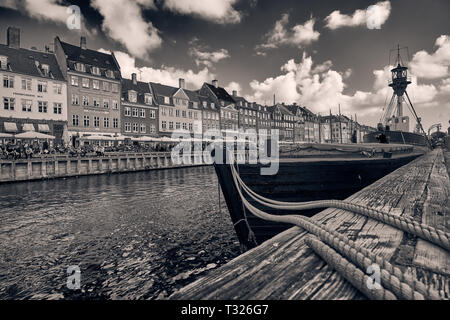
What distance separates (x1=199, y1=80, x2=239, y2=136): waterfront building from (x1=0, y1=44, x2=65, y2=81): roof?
3196 centimetres

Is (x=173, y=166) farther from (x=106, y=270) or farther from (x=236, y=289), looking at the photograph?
(x=236, y=289)

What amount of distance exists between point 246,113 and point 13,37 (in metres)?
48.0

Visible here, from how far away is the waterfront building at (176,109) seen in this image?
48.8 metres

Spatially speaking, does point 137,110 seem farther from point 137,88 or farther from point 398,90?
point 398,90

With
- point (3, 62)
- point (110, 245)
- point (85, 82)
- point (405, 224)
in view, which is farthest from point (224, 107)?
point (405, 224)

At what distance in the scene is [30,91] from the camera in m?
33.4

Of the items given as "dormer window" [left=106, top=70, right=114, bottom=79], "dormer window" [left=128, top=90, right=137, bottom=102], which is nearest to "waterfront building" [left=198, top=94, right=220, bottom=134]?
"dormer window" [left=128, top=90, right=137, bottom=102]

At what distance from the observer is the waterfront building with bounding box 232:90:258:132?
66.6 m

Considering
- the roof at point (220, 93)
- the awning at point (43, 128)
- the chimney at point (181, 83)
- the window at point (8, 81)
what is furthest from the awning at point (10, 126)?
the roof at point (220, 93)

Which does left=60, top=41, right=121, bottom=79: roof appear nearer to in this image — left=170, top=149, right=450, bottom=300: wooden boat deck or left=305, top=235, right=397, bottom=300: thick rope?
left=170, top=149, right=450, bottom=300: wooden boat deck

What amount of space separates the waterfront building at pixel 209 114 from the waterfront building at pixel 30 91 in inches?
1069

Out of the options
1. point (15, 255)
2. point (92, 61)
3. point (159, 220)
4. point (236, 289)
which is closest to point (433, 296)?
point (236, 289)

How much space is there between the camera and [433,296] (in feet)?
3.92
